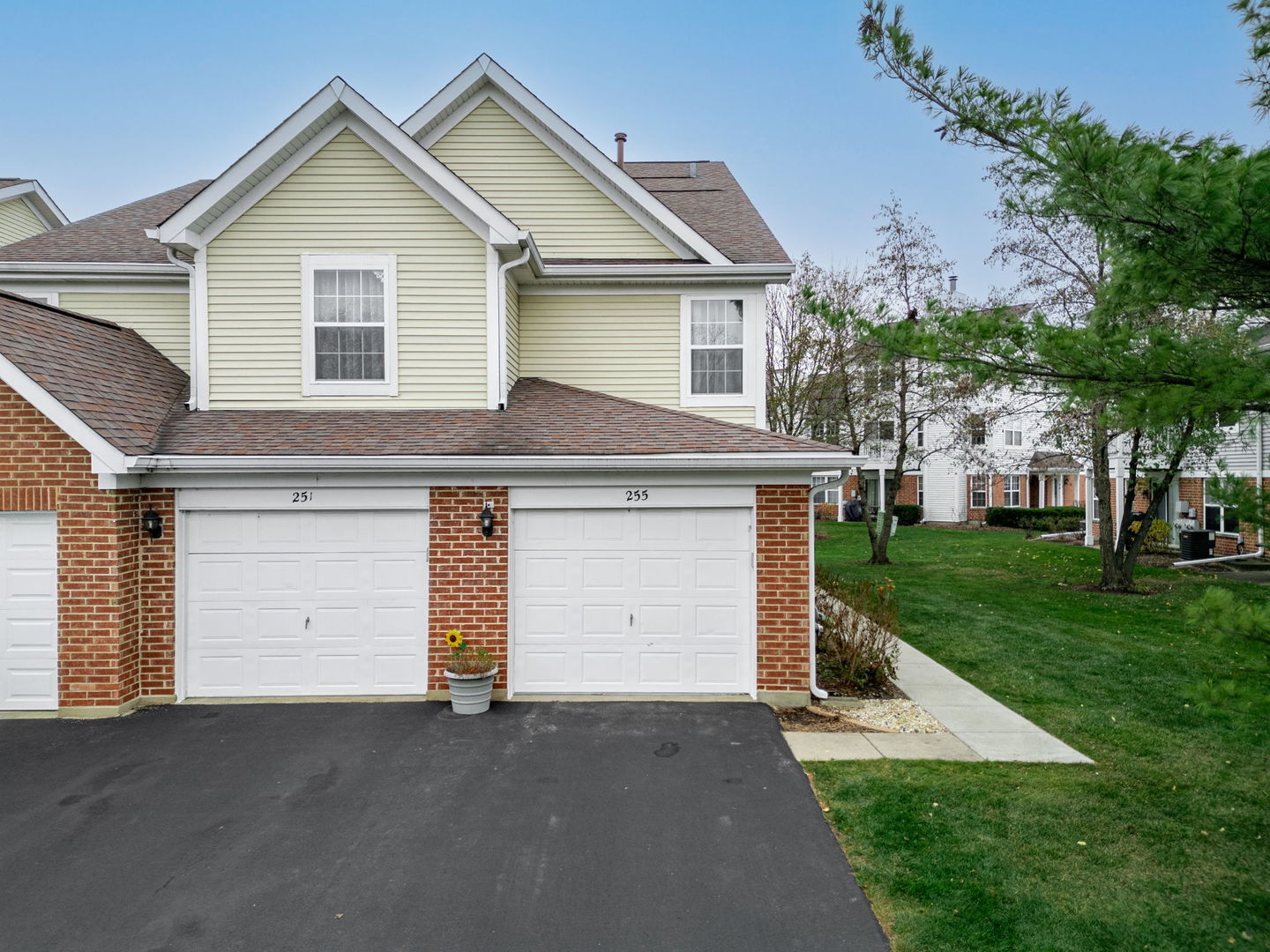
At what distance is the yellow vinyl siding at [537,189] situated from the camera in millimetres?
11328

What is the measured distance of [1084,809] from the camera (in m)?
6.04

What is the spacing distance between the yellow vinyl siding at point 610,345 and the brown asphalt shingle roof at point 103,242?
5.55 meters

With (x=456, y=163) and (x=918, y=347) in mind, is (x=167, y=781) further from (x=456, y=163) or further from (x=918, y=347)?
(x=456, y=163)

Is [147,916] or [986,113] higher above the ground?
[986,113]

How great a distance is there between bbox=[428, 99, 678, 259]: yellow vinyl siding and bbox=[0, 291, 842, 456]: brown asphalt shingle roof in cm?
293

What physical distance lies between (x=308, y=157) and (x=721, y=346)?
20.7 feet

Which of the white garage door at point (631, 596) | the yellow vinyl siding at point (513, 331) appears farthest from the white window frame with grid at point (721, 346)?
the white garage door at point (631, 596)

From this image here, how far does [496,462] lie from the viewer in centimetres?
834

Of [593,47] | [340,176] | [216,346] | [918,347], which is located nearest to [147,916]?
[918,347]

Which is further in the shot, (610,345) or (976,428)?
(976,428)

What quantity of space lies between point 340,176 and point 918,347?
8038mm

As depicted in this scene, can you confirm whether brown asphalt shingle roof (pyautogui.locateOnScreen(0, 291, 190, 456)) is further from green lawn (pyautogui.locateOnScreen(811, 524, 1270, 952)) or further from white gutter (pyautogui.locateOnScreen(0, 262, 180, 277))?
green lawn (pyautogui.locateOnScreen(811, 524, 1270, 952))

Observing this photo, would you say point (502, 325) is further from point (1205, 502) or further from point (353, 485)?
point (1205, 502)

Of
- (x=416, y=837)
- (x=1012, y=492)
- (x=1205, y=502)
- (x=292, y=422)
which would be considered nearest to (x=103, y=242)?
(x=292, y=422)
